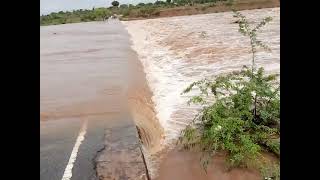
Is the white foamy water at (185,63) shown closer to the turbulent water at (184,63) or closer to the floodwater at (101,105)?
the turbulent water at (184,63)

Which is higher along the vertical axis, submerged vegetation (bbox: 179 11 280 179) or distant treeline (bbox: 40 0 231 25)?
distant treeline (bbox: 40 0 231 25)

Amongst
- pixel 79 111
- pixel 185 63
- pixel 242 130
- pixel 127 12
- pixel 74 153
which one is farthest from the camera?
pixel 127 12

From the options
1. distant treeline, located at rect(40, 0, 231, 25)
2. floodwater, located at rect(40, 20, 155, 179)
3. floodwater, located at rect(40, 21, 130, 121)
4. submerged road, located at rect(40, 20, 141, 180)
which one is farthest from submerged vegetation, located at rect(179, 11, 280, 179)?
distant treeline, located at rect(40, 0, 231, 25)

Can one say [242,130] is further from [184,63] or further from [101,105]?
[184,63]

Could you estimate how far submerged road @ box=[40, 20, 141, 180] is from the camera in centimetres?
527

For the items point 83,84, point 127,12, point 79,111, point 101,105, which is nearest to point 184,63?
point 83,84

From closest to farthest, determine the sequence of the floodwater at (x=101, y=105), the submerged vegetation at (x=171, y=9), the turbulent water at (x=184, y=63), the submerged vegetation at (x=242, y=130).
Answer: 1. the submerged vegetation at (x=242, y=130)
2. the floodwater at (x=101, y=105)
3. the turbulent water at (x=184, y=63)
4. the submerged vegetation at (x=171, y=9)

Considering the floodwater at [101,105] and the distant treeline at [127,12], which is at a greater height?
the distant treeline at [127,12]

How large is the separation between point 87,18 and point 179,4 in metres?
12.7

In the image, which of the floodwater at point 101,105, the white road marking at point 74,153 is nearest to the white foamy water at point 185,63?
the floodwater at point 101,105

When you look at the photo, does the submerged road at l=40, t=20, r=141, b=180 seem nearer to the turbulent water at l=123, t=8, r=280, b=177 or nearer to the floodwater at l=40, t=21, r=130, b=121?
the floodwater at l=40, t=21, r=130, b=121

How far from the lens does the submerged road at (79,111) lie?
5.27m

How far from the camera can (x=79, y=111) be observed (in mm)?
8141
